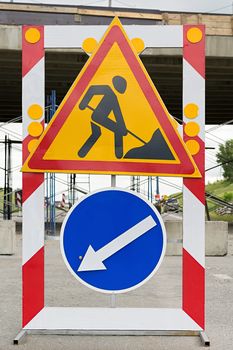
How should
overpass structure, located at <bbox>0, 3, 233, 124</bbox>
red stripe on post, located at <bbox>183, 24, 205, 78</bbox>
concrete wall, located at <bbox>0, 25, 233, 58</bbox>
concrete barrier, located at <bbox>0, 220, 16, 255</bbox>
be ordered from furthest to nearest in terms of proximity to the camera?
overpass structure, located at <bbox>0, 3, 233, 124</bbox> → concrete wall, located at <bbox>0, 25, 233, 58</bbox> → concrete barrier, located at <bbox>0, 220, 16, 255</bbox> → red stripe on post, located at <bbox>183, 24, 205, 78</bbox>

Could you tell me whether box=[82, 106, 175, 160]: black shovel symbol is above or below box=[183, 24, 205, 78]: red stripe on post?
below

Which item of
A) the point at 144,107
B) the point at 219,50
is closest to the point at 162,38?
the point at 144,107

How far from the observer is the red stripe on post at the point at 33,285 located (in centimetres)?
393

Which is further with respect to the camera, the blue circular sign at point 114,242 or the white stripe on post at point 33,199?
the white stripe on post at point 33,199

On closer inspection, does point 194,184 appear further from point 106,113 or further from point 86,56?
point 86,56

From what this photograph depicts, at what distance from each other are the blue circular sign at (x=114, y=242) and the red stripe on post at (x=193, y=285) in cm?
26

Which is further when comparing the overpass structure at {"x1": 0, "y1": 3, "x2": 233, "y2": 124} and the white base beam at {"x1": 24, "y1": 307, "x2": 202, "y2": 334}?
the overpass structure at {"x1": 0, "y1": 3, "x2": 233, "y2": 124}

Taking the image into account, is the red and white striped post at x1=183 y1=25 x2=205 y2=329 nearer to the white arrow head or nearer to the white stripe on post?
the white arrow head

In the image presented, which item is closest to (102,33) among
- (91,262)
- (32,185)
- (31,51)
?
(31,51)

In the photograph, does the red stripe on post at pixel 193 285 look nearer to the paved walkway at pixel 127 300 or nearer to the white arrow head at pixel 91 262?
the paved walkway at pixel 127 300

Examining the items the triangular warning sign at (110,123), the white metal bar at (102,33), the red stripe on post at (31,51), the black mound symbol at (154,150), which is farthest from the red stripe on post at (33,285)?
the white metal bar at (102,33)

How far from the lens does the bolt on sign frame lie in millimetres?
3910

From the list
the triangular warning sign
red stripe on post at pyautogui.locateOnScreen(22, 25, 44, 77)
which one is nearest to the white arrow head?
the triangular warning sign

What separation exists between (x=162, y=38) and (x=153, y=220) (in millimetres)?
1427
